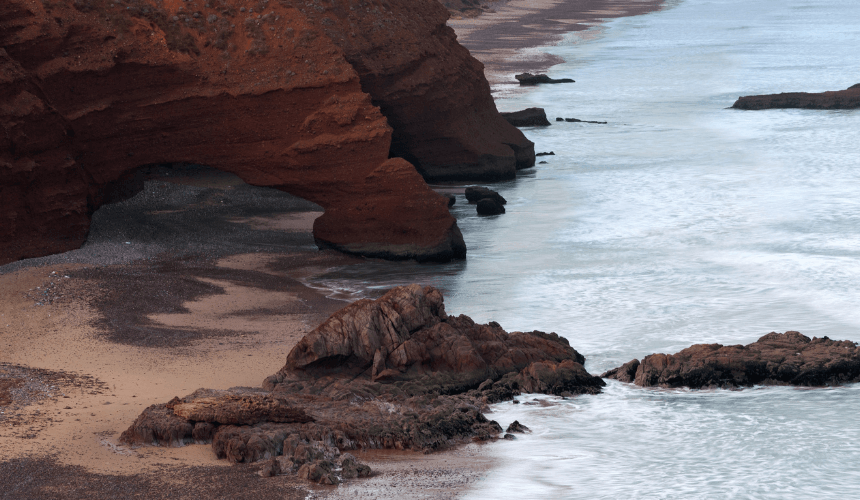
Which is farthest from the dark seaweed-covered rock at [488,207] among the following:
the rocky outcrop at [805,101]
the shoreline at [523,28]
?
the rocky outcrop at [805,101]

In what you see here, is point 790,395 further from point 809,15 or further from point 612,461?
point 809,15

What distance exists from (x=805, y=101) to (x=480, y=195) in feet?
55.4

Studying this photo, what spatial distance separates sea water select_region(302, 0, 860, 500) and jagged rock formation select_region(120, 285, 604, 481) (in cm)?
36

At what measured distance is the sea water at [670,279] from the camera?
7.60 meters

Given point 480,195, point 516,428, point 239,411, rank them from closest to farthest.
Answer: point 239,411 → point 516,428 → point 480,195

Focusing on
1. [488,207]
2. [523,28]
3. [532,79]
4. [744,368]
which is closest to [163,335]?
[744,368]

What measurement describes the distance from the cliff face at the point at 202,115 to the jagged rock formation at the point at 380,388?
439cm

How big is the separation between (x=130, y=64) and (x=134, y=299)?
3666 mm

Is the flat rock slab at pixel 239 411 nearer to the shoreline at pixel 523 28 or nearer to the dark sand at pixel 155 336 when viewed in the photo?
the dark sand at pixel 155 336

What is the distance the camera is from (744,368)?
8977mm

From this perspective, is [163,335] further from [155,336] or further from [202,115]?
[202,115]

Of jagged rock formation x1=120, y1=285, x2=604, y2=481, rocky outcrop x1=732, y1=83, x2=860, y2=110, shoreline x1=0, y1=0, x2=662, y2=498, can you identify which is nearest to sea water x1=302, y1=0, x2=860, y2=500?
jagged rock formation x1=120, y1=285, x2=604, y2=481

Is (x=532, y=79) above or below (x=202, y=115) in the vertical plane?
above

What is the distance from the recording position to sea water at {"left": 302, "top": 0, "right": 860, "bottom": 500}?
7602 mm
